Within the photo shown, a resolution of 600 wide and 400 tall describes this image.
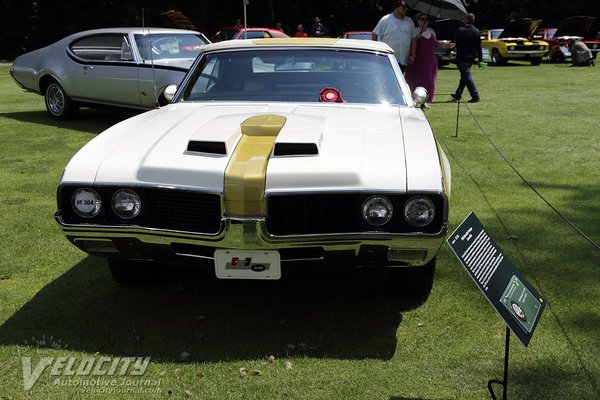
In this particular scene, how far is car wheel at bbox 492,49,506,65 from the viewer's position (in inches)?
1019

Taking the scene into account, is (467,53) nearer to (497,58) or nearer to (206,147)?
(206,147)

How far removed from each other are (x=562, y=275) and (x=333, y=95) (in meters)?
1.92

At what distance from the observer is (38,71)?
1116 cm

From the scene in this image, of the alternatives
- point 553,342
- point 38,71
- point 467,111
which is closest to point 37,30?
point 38,71

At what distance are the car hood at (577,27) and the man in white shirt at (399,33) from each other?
2151cm

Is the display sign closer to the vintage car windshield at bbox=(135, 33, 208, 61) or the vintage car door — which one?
the vintage car windshield at bbox=(135, 33, 208, 61)

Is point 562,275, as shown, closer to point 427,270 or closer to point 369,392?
point 427,270

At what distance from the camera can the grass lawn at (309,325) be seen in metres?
3.22

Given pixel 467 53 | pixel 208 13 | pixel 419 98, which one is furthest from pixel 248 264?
pixel 208 13

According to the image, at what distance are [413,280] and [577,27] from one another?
28489 mm

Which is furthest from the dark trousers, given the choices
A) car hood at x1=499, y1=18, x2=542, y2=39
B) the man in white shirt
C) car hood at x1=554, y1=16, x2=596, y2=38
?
car hood at x1=554, y1=16, x2=596, y2=38

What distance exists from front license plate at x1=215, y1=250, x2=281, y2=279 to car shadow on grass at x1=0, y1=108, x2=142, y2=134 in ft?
23.7

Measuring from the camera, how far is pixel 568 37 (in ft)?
89.0

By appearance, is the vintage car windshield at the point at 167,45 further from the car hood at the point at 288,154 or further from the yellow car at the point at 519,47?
the yellow car at the point at 519,47
